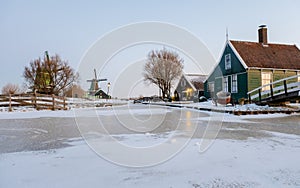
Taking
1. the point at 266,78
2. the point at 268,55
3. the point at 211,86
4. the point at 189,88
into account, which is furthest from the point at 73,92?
the point at 266,78

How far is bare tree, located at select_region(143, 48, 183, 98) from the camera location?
38719mm

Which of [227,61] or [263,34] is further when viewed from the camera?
[263,34]

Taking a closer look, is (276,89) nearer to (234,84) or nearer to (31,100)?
(234,84)

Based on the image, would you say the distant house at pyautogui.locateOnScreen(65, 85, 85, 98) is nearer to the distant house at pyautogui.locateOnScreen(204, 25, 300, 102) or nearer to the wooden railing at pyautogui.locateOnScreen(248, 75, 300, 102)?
the distant house at pyautogui.locateOnScreen(204, 25, 300, 102)

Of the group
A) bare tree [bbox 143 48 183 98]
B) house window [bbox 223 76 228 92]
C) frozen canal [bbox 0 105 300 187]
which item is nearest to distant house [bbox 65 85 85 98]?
bare tree [bbox 143 48 183 98]

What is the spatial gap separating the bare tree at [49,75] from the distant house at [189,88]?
57.1ft

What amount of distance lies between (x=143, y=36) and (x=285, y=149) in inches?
192

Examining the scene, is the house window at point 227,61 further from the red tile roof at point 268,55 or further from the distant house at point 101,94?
the distant house at point 101,94

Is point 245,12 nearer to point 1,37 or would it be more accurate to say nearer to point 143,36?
point 143,36

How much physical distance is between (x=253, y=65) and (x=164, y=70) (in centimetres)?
2121

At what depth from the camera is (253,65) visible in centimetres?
1898

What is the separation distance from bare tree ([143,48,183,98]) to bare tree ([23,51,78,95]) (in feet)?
41.7

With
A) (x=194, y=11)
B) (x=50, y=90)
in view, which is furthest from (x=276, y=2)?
(x=50, y=90)

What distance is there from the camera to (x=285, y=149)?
407 cm
